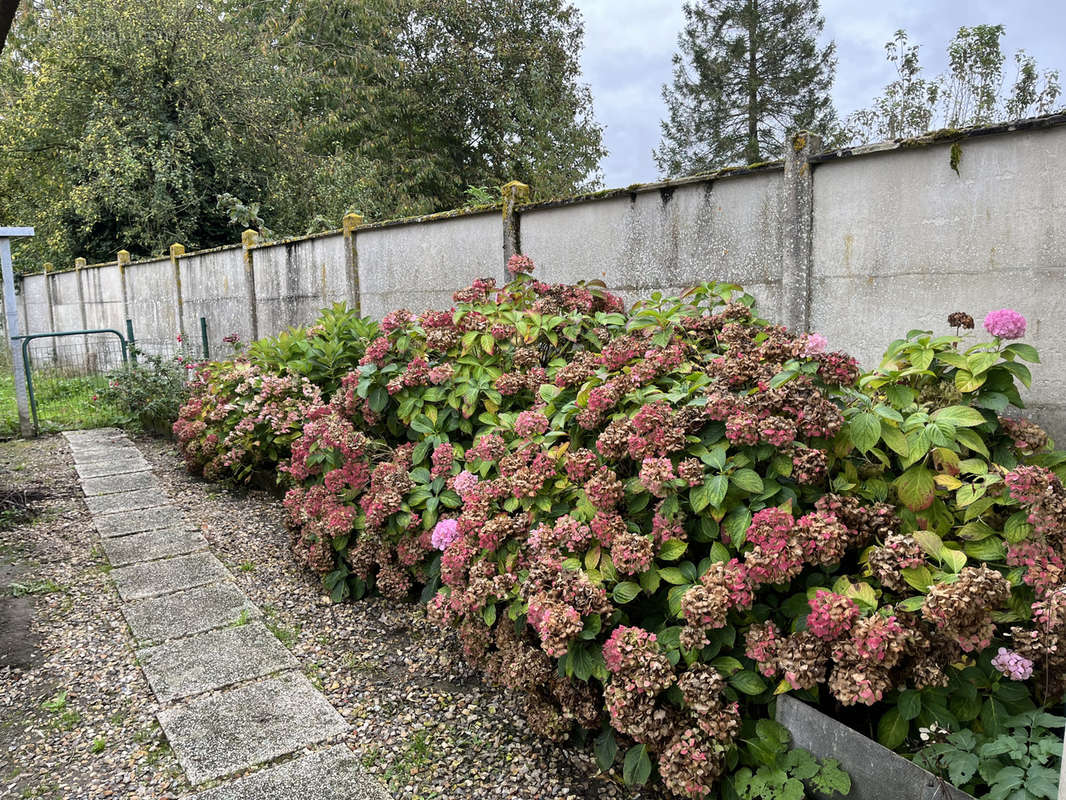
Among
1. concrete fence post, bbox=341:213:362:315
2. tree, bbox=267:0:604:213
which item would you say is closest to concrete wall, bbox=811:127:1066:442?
concrete fence post, bbox=341:213:362:315

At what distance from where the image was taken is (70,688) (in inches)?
97.1

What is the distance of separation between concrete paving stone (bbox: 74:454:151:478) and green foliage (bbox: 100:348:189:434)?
0.92 metres

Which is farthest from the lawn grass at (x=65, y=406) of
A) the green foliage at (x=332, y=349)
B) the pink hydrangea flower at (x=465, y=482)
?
the pink hydrangea flower at (x=465, y=482)

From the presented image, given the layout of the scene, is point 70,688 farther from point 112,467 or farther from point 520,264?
point 112,467

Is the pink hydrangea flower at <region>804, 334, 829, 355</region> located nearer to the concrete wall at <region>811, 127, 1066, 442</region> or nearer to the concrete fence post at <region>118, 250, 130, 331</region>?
the concrete wall at <region>811, 127, 1066, 442</region>

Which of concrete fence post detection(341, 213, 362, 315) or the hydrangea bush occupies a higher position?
concrete fence post detection(341, 213, 362, 315)

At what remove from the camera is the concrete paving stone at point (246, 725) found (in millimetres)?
2035

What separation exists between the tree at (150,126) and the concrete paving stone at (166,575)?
857 cm

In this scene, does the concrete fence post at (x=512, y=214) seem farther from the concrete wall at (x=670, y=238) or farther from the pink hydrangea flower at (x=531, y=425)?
the pink hydrangea flower at (x=531, y=425)

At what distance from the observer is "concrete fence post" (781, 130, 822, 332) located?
8.54 feet

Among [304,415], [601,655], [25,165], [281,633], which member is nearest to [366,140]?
[25,165]

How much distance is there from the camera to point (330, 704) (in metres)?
2.31

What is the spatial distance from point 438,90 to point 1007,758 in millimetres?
13051

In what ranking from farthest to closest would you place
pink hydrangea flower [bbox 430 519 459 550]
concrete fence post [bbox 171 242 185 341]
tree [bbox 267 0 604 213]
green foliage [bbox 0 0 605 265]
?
tree [bbox 267 0 604 213] < green foliage [bbox 0 0 605 265] < concrete fence post [bbox 171 242 185 341] < pink hydrangea flower [bbox 430 519 459 550]
